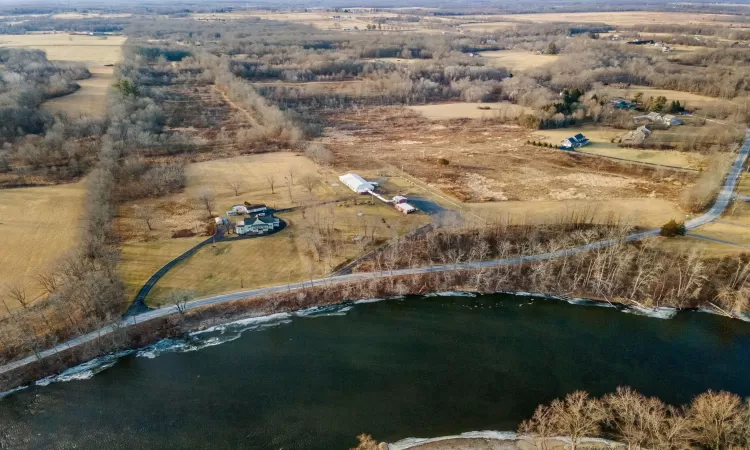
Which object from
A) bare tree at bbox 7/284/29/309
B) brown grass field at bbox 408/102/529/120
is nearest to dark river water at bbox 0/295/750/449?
bare tree at bbox 7/284/29/309

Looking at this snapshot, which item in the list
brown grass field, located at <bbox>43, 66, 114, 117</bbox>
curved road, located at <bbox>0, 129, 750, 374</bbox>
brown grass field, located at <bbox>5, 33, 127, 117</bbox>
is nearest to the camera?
curved road, located at <bbox>0, 129, 750, 374</bbox>

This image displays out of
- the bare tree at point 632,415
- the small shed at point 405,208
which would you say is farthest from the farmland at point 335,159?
the bare tree at point 632,415

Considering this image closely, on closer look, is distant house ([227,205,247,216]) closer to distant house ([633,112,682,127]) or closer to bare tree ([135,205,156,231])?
bare tree ([135,205,156,231])

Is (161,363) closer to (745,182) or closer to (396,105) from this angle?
(745,182)

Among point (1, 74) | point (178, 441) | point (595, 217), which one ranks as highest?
point (1, 74)

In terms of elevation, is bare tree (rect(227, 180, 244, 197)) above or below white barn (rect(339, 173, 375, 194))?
below

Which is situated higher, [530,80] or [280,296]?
[530,80]

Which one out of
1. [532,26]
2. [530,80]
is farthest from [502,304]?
[532,26]
